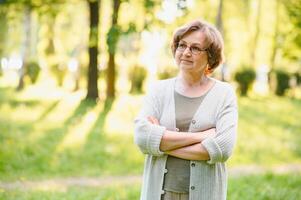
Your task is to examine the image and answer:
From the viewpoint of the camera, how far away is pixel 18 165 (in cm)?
980

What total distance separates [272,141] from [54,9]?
31.6ft

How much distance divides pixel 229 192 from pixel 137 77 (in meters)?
16.9

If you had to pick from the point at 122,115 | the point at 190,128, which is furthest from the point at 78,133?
the point at 190,128

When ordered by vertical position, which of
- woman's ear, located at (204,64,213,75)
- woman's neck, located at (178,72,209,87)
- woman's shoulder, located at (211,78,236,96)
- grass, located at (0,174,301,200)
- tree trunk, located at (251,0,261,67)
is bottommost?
grass, located at (0,174,301,200)

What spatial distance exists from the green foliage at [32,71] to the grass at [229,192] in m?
20.4

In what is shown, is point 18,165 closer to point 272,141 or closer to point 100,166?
point 100,166

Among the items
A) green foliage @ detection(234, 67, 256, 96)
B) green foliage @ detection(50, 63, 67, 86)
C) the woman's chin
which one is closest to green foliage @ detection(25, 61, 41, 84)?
green foliage @ detection(50, 63, 67, 86)

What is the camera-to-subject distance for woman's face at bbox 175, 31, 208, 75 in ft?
11.8

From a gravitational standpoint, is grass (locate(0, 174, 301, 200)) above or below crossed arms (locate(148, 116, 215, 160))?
below

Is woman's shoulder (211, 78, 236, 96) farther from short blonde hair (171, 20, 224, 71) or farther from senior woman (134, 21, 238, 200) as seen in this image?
short blonde hair (171, 20, 224, 71)

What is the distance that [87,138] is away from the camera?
40.4 ft

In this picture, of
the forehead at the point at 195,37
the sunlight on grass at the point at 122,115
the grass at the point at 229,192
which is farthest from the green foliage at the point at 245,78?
the forehead at the point at 195,37

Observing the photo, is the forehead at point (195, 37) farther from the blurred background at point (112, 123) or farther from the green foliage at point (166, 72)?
the green foliage at point (166, 72)

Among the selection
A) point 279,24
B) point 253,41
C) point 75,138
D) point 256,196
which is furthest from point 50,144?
point 253,41
